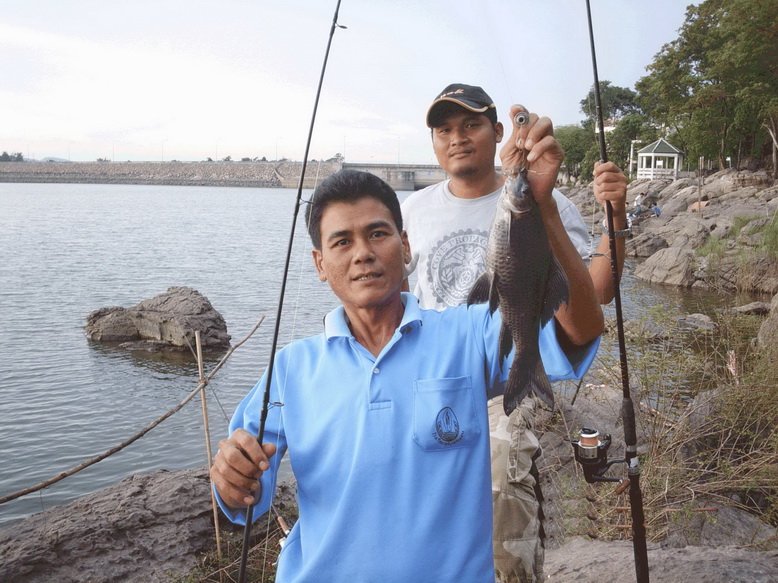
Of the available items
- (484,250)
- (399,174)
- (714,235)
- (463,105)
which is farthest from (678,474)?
(714,235)

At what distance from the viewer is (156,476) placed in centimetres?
712

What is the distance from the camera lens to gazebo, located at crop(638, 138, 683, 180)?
47312 mm

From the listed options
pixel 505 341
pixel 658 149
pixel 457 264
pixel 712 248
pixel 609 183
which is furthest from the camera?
pixel 658 149

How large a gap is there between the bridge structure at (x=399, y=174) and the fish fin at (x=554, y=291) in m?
1.09

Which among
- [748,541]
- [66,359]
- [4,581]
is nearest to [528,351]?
[748,541]

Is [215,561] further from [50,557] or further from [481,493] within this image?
[481,493]

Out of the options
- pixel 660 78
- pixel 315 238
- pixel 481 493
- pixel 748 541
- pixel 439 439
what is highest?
pixel 660 78

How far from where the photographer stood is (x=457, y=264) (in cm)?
326

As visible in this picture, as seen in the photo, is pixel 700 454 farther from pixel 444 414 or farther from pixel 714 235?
pixel 714 235

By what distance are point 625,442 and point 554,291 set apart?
3.19 ft

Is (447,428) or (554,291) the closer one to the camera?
(554,291)

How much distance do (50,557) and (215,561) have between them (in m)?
1.35

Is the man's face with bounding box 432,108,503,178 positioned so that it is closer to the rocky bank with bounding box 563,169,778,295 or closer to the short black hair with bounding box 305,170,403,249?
the short black hair with bounding box 305,170,403,249

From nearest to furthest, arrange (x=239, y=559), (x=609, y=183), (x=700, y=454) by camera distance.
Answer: (x=609, y=183) < (x=239, y=559) < (x=700, y=454)
